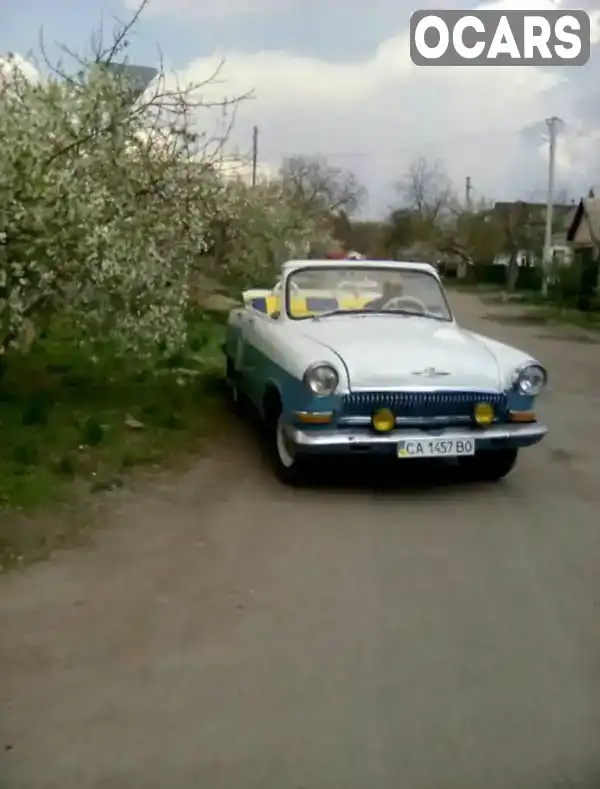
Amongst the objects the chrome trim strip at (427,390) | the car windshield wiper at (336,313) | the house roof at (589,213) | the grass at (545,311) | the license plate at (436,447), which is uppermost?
the house roof at (589,213)

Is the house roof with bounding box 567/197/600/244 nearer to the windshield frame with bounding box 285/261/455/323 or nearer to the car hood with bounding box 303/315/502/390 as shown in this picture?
the windshield frame with bounding box 285/261/455/323

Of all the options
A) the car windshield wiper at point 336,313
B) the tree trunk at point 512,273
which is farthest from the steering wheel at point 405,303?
the tree trunk at point 512,273

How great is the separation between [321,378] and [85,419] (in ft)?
10.2

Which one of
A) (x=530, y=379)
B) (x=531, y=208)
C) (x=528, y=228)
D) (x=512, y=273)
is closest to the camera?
(x=530, y=379)

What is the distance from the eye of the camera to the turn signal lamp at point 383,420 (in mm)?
6723

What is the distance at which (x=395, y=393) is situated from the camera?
675cm

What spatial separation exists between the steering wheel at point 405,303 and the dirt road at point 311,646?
2.07 metres

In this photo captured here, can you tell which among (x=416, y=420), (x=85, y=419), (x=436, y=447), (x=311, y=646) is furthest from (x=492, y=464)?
(x=85, y=419)

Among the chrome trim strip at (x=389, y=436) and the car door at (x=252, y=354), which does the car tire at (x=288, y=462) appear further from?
the car door at (x=252, y=354)

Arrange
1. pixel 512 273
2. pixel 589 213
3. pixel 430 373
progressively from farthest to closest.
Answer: pixel 512 273 → pixel 589 213 → pixel 430 373

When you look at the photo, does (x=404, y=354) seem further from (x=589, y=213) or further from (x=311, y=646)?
(x=589, y=213)

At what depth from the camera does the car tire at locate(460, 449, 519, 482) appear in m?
7.36

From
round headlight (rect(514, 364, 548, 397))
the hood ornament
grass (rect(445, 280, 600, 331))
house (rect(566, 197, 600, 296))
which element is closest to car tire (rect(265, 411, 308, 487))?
the hood ornament

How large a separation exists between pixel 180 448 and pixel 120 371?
404cm
